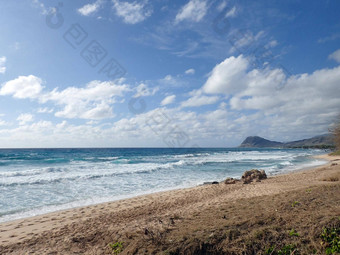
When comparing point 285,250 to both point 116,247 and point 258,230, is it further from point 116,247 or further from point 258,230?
point 116,247

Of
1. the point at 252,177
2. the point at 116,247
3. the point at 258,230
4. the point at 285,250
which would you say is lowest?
the point at 252,177

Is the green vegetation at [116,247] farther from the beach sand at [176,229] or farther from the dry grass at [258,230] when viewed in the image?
the dry grass at [258,230]

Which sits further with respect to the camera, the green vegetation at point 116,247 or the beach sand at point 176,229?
the green vegetation at point 116,247

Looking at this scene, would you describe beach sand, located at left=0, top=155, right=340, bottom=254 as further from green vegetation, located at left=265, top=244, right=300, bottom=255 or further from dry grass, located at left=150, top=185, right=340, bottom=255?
green vegetation, located at left=265, top=244, right=300, bottom=255

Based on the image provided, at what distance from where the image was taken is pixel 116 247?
412cm

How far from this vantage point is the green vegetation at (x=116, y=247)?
3954 mm

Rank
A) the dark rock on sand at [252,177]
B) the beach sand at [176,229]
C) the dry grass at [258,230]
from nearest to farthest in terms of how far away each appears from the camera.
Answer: the dry grass at [258,230] < the beach sand at [176,229] < the dark rock on sand at [252,177]

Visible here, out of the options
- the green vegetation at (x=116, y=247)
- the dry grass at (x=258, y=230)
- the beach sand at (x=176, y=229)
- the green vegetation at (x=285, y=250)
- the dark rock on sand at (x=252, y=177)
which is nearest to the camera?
the green vegetation at (x=285, y=250)

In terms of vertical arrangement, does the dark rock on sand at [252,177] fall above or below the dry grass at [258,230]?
below

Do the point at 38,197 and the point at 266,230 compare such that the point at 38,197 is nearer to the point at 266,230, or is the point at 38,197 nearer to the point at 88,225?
the point at 88,225

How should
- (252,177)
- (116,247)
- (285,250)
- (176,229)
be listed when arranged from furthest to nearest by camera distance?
(252,177) < (176,229) < (116,247) < (285,250)

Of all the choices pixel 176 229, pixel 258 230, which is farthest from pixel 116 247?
pixel 258 230

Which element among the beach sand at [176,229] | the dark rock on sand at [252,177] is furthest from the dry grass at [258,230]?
the dark rock on sand at [252,177]

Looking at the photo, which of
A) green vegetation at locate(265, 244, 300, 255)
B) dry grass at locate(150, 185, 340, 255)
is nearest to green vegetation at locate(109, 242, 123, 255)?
dry grass at locate(150, 185, 340, 255)
